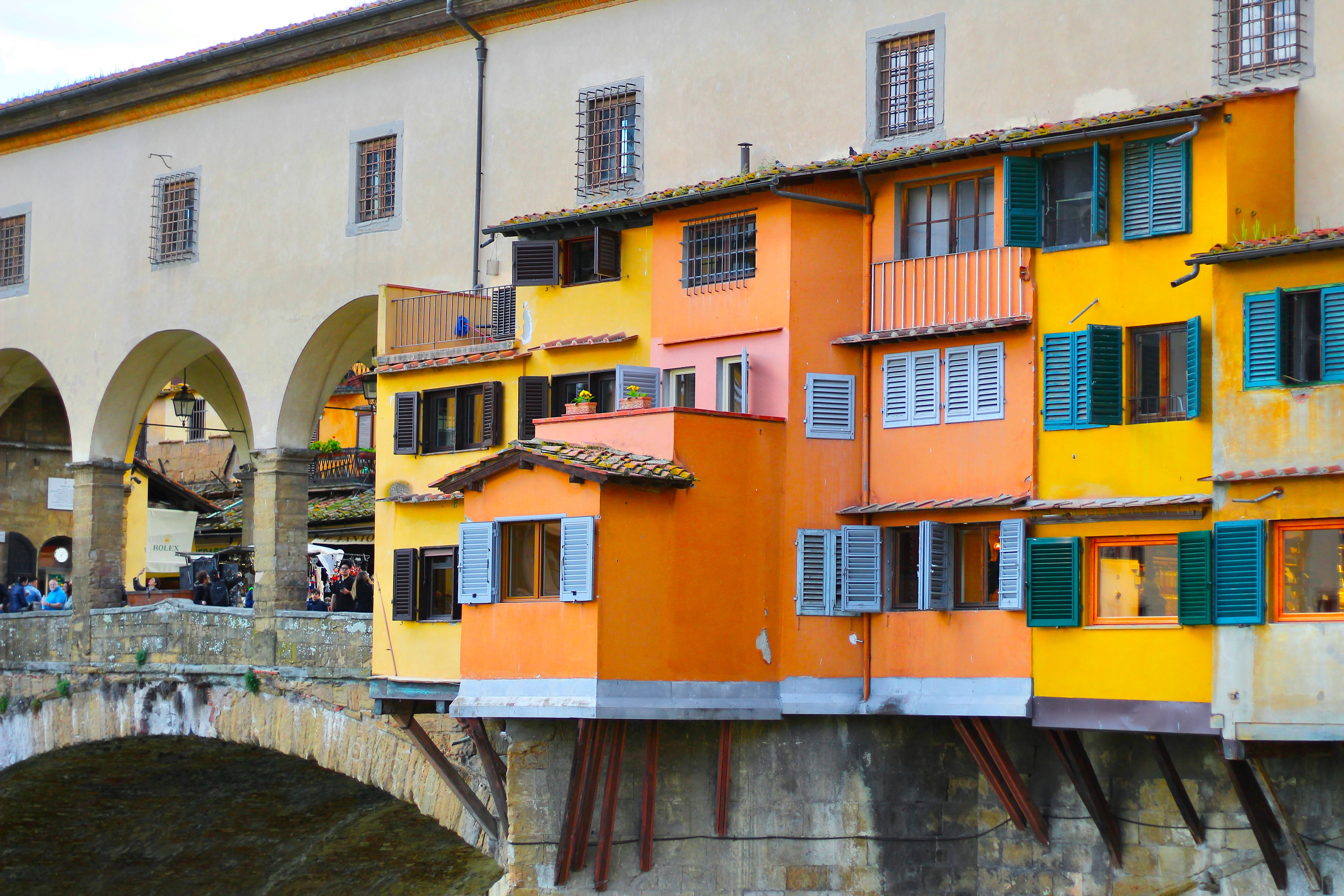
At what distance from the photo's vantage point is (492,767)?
2858 cm

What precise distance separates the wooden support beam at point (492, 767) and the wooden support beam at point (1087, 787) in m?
7.89

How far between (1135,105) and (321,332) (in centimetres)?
1459

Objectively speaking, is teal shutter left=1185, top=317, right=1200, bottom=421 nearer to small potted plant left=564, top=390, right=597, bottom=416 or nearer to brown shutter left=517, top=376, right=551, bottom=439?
small potted plant left=564, top=390, right=597, bottom=416

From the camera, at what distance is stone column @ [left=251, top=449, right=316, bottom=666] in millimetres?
33688

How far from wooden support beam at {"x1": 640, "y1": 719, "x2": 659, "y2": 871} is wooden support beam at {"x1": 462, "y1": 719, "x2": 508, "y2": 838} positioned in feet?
9.17

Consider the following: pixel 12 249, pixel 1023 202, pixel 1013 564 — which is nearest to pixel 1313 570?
pixel 1013 564

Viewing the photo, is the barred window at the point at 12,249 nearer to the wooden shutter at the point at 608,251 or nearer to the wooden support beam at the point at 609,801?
the wooden shutter at the point at 608,251

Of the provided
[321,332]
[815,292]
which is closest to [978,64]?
[815,292]

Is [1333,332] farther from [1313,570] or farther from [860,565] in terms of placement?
[860,565]

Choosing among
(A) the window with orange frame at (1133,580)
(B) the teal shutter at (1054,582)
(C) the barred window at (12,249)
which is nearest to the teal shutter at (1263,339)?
(A) the window with orange frame at (1133,580)

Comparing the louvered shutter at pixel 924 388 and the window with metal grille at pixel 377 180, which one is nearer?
the louvered shutter at pixel 924 388

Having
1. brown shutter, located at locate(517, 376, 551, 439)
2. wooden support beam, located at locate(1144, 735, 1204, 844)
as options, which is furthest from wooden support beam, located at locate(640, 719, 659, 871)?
wooden support beam, located at locate(1144, 735, 1204, 844)

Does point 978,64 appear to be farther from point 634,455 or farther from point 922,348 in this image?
point 634,455

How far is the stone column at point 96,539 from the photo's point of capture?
37.8 m
